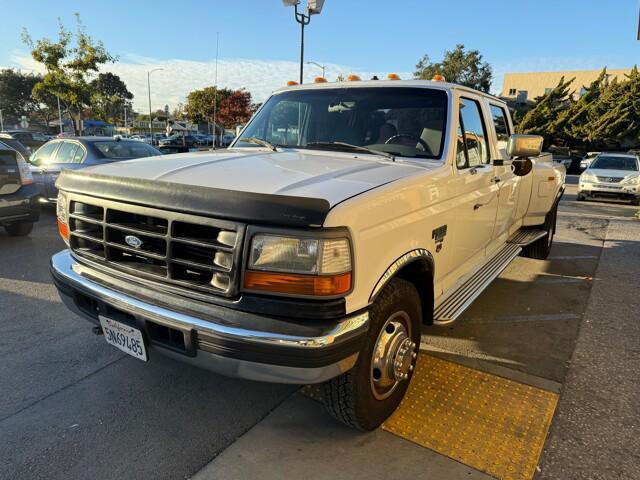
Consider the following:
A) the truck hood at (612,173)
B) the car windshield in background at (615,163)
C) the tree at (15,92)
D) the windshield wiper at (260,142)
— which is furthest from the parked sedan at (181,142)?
the tree at (15,92)

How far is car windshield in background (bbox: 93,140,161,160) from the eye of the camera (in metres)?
8.10

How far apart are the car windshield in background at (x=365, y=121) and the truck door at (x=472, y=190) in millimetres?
241

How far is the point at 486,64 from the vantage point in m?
52.9

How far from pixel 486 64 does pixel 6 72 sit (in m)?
71.9

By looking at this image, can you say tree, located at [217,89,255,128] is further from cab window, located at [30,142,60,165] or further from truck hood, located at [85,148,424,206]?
truck hood, located at [85,148,424,206]

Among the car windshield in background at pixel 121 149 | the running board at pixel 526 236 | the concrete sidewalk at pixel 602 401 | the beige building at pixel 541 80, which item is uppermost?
the beige building at pixel 541 80

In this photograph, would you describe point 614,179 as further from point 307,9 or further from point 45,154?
point 45,154

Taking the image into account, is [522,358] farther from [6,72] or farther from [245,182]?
[6,72]

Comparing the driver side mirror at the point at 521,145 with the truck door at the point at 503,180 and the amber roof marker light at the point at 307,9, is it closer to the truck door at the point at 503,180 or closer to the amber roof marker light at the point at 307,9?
the truck door at the point at 503,180

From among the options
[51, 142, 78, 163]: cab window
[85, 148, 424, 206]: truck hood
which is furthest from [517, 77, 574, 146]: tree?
[85, 148, 424, 206]: truck hood

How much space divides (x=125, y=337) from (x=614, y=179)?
14.7 metres

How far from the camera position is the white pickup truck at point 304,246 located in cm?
189

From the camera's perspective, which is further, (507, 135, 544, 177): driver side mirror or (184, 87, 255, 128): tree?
(184, 87, 255, 128): tree

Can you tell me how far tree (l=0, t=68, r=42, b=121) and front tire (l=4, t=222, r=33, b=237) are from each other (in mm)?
75914
